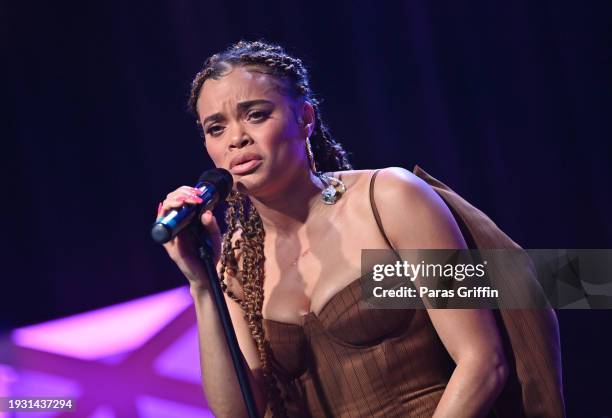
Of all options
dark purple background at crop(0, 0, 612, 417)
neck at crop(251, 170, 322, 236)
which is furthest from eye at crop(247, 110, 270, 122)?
dark purple background at crop(0, 0, 612, 417)

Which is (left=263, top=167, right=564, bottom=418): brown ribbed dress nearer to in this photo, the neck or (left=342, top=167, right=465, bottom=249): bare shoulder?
(left=342, top=167, right=465, bottom=249): bare shoulder

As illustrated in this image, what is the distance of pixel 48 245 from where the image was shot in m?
2.69

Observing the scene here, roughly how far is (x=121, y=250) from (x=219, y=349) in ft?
3.65

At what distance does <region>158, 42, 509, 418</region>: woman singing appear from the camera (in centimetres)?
Answer: 163

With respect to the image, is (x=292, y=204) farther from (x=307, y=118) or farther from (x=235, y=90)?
(x=235, y=90)

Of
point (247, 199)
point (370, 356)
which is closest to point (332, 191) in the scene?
point (247, 199)

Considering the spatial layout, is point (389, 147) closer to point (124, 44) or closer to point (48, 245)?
point (124, 44)

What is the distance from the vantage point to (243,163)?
5.40 ft

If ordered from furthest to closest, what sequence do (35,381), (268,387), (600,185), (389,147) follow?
(35,381), (389,147), (600,185), (268,387)

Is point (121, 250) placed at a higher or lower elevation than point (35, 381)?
higher

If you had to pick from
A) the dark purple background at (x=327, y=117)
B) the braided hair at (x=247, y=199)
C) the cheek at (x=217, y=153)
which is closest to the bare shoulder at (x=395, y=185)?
the braided hair at (x=247, y=199)

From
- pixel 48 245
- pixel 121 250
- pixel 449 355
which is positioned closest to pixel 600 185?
Answer: pixel 449 355

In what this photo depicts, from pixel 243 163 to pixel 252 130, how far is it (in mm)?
84

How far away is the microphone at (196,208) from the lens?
112 cm
